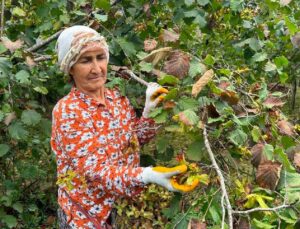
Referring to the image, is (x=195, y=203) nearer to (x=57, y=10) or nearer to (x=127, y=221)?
(x=127, y=221)

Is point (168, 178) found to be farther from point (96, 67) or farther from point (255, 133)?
point (96, 67)

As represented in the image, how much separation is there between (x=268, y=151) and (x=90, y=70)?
0.86m

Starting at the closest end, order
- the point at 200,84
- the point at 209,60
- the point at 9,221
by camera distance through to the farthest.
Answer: the point at 200,84, the point at 209,60, the point at 9,221

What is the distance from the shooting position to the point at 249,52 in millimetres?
2990

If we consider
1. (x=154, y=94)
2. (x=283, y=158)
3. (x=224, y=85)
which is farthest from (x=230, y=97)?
(x=154, y=94)

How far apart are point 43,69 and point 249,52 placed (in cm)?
129

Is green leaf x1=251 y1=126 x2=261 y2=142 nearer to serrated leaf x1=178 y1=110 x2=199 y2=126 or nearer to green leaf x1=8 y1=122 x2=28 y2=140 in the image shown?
serrated leaf x1=178 y1=110 x2=199 y2=126

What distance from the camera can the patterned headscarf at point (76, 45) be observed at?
2137 millimetres

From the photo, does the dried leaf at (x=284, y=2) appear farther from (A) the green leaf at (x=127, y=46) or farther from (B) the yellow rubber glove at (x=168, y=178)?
(B) the yellow rubber glove at (x=168, y=178)

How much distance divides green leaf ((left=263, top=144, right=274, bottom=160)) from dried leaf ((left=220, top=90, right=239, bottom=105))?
0.68 ft

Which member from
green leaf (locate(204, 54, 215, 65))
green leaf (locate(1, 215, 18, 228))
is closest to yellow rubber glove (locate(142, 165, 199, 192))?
green leaf (locate(204, 54, 215, 65))

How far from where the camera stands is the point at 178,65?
6.50 ft

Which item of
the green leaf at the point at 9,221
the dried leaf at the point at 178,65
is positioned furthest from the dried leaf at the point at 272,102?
the green leaf at the point at 9,221

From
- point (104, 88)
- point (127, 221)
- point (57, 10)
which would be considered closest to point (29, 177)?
point (57, 10)
